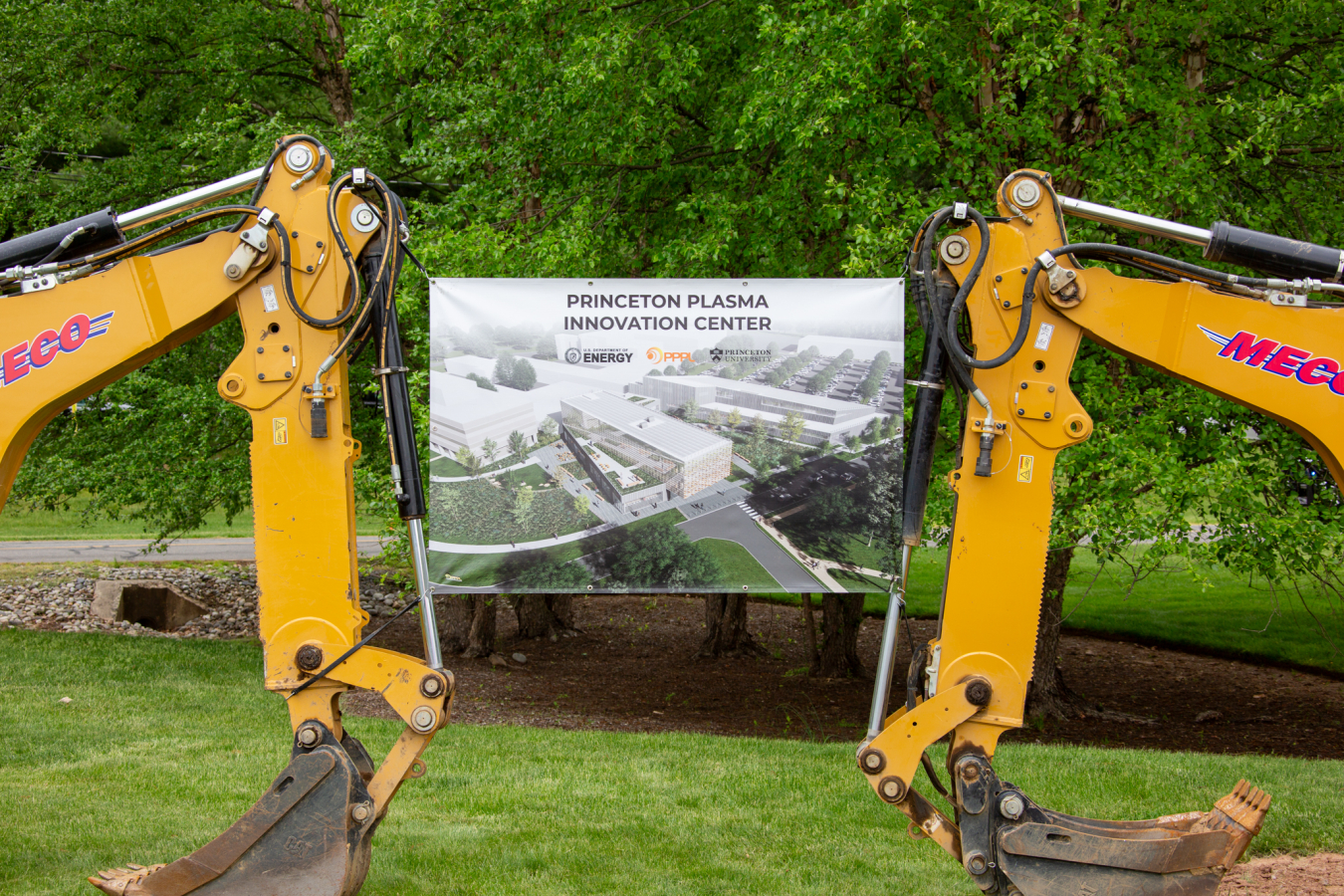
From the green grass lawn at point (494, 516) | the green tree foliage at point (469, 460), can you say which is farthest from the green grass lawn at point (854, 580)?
the green tree foliage at point (469, 460)

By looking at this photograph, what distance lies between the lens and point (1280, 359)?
4297 mm

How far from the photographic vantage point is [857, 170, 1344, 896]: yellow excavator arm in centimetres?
431

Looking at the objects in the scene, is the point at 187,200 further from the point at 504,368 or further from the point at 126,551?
the point at 126,551

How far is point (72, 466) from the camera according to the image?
1240 centimetres

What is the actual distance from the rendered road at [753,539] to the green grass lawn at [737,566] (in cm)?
3

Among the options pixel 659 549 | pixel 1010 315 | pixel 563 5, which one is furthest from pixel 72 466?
pixel 1010 315

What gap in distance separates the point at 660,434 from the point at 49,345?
12.0 feet

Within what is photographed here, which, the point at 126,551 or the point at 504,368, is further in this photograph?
the point at 126,551

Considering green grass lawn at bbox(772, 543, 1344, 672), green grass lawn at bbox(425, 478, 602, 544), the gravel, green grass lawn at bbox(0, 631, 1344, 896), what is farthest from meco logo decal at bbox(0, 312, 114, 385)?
green grass lawn at bbox(772, 543, 1344, 672)

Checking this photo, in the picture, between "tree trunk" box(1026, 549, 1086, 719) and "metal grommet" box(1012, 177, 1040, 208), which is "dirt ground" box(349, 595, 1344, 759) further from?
"metal grommet" box(1012, 177, 1040, 208)

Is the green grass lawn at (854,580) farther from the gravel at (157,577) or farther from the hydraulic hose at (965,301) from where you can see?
the gravel at (157,577)

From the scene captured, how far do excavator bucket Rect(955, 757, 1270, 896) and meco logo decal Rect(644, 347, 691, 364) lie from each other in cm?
349

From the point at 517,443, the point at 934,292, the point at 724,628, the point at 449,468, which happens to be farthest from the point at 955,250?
the point at 724,628

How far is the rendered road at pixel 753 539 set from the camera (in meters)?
Result: 7.23
